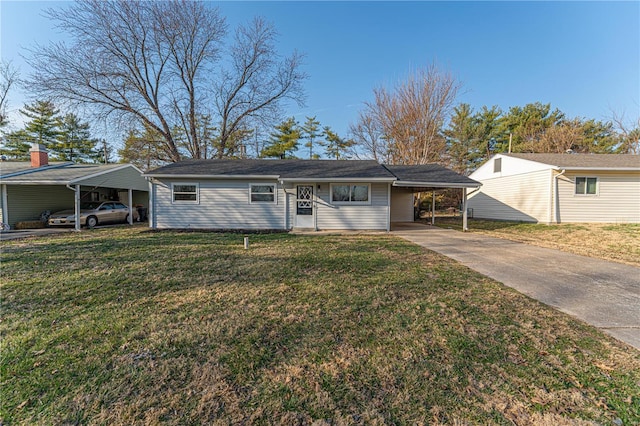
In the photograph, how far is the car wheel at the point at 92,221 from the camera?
12133 mm

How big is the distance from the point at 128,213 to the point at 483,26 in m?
20.5

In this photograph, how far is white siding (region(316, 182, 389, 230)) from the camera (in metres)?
10.9

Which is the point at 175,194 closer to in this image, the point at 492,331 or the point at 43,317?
the point at 43,317

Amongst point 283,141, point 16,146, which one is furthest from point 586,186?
point 16,146

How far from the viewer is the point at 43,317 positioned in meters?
3.10

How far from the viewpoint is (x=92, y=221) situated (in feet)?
40.3

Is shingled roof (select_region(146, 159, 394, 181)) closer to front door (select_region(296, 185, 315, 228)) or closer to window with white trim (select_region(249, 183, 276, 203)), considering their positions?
window with white trim (select_region(249, 183, 276, 203))

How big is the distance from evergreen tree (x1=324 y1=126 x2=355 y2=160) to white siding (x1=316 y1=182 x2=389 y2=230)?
1673 cm

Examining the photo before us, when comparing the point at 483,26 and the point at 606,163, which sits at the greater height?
the point at 483,26

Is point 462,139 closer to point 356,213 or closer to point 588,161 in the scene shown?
point 588,161

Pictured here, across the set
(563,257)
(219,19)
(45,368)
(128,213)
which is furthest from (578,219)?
(219,19)

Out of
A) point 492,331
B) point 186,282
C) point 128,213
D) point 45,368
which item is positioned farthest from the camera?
point 128,213

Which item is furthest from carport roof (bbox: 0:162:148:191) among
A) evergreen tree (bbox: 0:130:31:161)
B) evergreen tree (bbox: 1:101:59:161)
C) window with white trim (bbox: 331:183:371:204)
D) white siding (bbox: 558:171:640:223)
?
white siding (bbox: 558:171:640:223)

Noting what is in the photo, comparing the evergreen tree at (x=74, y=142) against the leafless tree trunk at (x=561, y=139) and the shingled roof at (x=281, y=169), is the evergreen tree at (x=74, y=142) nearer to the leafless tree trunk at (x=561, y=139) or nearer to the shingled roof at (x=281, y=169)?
the shingled roof at (x=281, y=169)
